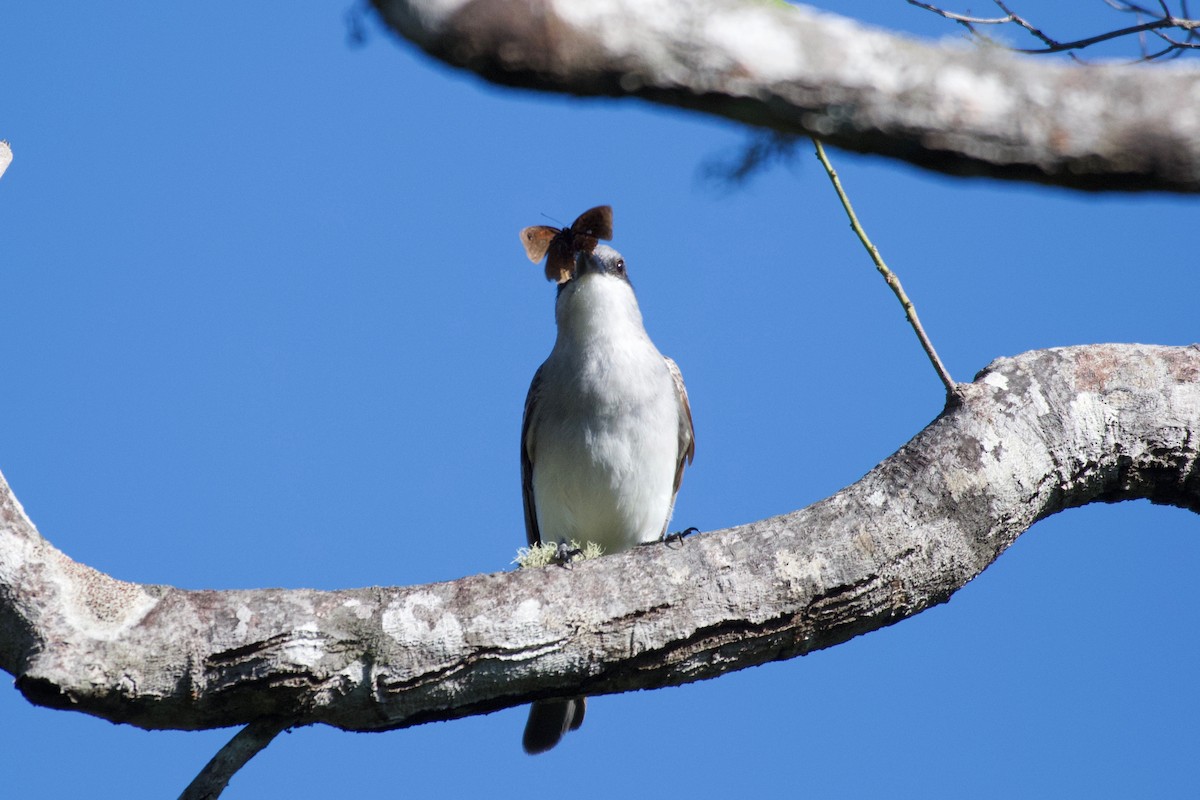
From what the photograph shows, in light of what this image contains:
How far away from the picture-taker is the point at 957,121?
5.53ft

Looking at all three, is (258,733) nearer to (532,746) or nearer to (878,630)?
(878,630)

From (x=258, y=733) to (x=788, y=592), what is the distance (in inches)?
69.1

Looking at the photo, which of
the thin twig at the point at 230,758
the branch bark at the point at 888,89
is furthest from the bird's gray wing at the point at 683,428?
the branch bark at the point at 888,89

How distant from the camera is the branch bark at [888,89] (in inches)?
64.1

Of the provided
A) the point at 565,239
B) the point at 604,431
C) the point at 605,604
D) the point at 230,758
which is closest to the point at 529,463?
the point at 604,431

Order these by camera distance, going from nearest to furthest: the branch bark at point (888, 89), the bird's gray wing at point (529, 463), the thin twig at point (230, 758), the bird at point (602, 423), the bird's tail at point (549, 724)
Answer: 1. the branch bark at point (888, 89)
2. the thin twig at point (230, 758)
3. the bird's tail at point (549, 724)
4. the bird at point (602, 423)
5. the bird's gray wing at point (529, 463)

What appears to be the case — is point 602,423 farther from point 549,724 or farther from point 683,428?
point 549,724

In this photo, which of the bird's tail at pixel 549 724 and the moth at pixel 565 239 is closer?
the moth at pixel 565 239

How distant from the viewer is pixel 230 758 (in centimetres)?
339

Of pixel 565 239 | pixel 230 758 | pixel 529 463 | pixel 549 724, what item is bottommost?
pixel 230 758

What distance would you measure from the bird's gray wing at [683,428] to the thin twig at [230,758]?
416 cm

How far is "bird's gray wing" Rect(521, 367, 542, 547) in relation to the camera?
7250 mm

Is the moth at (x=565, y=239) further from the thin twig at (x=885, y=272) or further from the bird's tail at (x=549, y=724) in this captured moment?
the bird's tail at (x=549, y=724)

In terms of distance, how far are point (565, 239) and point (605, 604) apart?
2827 mm
